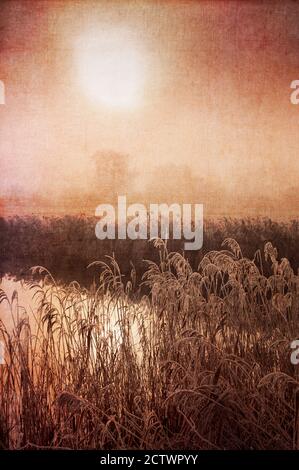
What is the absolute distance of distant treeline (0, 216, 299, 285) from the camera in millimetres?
3041

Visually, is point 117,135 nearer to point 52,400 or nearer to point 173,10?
point 173,10

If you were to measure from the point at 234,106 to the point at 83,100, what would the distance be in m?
0.73

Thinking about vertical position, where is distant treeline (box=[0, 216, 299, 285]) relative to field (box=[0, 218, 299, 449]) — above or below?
above

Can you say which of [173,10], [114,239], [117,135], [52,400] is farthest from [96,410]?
[173,10]

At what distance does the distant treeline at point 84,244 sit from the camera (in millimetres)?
3041

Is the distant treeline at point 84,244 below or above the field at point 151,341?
above

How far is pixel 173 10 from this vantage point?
304 cm

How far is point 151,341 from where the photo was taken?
3.02 metres

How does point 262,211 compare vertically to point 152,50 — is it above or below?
below

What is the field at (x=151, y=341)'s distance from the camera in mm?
2994
